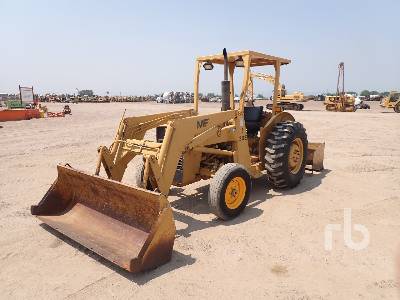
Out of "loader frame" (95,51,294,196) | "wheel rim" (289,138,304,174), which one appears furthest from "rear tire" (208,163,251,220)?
"wheel rim" (289,138,304,174)

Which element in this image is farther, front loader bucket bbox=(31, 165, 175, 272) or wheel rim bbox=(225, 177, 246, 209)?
wheel rim bbox=(225, 177, 246, 209)

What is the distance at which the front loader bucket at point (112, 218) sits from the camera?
12.2 ft

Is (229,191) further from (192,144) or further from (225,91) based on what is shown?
(225,91)

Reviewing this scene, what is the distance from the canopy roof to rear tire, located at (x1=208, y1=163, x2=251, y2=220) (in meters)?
2.02

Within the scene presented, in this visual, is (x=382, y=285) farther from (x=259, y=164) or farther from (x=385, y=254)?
(x=259, y=164)

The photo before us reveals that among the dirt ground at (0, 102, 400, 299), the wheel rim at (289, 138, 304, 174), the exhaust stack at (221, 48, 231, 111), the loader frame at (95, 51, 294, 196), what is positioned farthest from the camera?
the wheel rim at (289, 138, 304, 174)

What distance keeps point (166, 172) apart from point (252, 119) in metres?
2.59

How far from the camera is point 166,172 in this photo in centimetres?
470

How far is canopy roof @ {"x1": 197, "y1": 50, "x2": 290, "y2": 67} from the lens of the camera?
5.97 metres

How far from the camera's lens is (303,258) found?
3975mm

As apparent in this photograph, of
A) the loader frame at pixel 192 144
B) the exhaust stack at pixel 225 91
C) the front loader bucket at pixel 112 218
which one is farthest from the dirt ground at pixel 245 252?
the exhaust stack at pixel 225 91

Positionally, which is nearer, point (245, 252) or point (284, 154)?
point (245, 252)

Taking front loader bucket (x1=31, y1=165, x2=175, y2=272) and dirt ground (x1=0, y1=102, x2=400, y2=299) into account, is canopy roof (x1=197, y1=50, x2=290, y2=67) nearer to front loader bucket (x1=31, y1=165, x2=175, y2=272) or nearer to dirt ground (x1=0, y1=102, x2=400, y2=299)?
dirt ground (x1=0, y1=102, x2=400, y2=299)

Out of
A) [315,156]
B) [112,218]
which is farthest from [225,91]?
[315,156]
